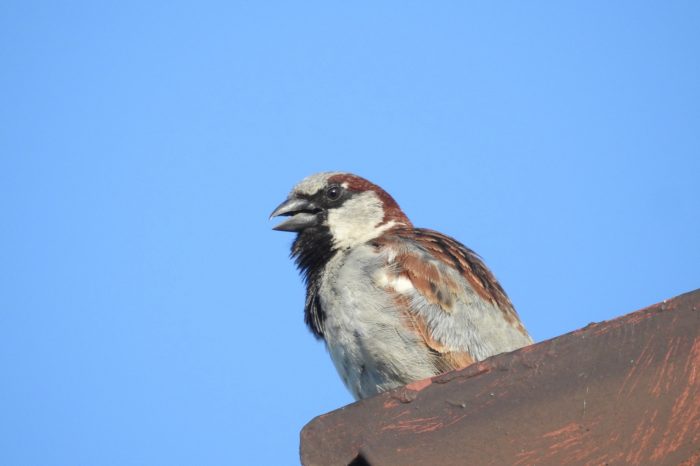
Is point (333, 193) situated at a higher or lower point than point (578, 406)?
higher

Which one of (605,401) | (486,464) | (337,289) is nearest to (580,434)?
(605,401)

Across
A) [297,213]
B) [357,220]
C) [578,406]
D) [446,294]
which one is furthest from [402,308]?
[578,406]

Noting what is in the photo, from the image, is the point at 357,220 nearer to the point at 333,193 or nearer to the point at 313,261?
the point at 333,193

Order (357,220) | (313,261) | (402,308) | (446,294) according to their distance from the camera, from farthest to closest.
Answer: (357,220) < (313,261) < (446,294) < (402,308)

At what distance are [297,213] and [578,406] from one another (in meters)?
3.72

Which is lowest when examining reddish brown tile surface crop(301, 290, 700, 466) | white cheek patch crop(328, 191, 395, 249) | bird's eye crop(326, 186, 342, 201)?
reddish brown tile surface crop(301, 290, 700, 466)

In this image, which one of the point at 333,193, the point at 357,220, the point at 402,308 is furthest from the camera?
the point at 333,193

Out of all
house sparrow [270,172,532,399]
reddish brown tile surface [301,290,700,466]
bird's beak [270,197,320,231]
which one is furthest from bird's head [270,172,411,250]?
reddish brown tile surface [301,290,700,466]

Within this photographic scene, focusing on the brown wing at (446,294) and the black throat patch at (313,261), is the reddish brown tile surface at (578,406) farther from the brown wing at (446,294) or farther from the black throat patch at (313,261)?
the black throat patch at (313,261)

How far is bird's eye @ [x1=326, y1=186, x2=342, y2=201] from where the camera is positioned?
6.62 meters

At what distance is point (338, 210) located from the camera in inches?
256

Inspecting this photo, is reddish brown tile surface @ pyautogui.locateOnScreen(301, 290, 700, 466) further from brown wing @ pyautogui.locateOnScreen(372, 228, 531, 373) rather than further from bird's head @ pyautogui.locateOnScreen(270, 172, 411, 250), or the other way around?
bird's head @ pyautogui.locateOnScreen(270, 172, 411, 250)

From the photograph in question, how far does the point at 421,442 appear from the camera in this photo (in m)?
3.13

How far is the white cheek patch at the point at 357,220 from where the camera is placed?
623cm
